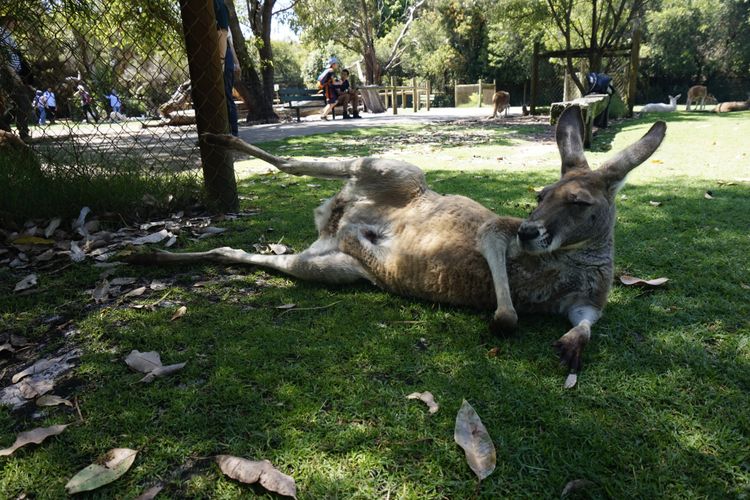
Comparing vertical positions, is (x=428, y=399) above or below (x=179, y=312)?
below

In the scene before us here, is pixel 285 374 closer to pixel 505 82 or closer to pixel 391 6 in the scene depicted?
pixel 505 82

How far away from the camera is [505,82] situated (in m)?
29.5

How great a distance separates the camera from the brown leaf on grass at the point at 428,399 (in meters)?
1.68

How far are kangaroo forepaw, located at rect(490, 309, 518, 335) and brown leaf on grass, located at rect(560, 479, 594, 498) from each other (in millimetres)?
793

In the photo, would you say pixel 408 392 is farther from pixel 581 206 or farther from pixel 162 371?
pixel 581 206

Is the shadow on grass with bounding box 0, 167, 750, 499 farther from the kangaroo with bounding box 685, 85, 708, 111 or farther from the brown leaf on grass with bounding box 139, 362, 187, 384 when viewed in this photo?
the kangaroo with bounding box 685, 85, 708, 111

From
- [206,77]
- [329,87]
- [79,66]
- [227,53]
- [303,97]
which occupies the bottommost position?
[206,77]

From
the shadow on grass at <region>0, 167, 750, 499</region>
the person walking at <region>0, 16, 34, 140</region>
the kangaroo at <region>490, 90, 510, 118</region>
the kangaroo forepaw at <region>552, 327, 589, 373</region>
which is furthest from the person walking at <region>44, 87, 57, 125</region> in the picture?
the kangaroo at <region>490, 90, 510, 118</region>

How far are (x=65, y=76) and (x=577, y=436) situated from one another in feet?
14.6

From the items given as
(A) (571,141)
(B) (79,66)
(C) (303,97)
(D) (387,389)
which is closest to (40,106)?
(B) (79,66)

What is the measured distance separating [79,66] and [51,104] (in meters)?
0.85

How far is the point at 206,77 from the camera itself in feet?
11.9

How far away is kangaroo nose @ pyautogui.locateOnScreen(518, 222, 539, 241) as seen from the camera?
2.04 metres

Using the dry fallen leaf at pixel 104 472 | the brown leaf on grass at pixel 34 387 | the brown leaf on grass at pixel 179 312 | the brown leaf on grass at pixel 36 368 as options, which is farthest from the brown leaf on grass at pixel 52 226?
the dry fallen leaf at pixel 104 472
